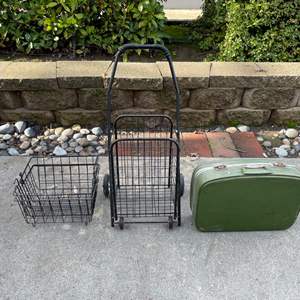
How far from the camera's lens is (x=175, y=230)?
2.07 meters

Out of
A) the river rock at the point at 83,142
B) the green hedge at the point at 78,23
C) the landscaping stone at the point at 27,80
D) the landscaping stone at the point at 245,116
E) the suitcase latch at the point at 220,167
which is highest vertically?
the green hedge at the point at 78,23

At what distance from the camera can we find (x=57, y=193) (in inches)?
93.5

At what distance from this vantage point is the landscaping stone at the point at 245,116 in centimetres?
309

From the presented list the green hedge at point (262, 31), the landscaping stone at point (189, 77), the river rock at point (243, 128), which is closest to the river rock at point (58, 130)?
the landscaping stone at point (189, 77)

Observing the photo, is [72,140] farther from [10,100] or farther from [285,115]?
[285,115]

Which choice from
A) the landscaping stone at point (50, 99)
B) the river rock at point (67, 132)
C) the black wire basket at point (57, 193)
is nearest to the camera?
the black wire basket at point (57, 193)

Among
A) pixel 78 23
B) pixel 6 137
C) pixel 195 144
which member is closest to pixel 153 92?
pixel 195 144

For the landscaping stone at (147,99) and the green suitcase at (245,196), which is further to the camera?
the landscaping stone at (147,99)

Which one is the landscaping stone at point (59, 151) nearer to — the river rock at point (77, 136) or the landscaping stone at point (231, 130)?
the river rock at point (77, 136)

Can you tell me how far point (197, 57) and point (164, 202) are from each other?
2.25 meters

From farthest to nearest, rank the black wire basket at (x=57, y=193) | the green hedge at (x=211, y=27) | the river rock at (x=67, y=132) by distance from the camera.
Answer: the green hedge at (x=211, y=27)
the river rock at (x=67, y=132)
the black wire basket at (x=57, y=193)

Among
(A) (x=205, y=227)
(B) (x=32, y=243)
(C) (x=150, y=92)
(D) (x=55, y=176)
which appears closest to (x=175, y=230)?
(A) (x=205, y=227)

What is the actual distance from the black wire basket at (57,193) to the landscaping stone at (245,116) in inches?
53.3

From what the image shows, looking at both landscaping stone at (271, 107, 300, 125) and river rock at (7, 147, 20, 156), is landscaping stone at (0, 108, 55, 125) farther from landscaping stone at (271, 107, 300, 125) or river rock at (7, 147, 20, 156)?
landscaping stone at (271, 107, 300, 125)
